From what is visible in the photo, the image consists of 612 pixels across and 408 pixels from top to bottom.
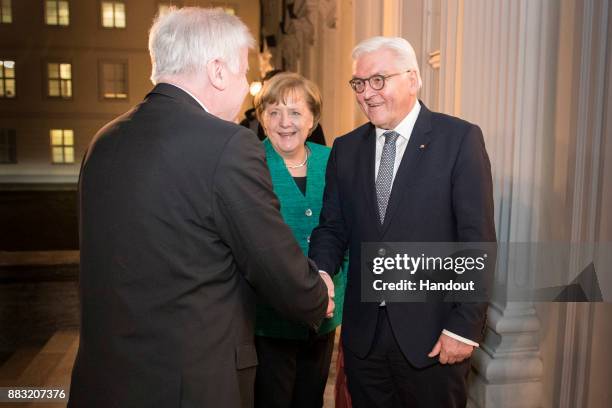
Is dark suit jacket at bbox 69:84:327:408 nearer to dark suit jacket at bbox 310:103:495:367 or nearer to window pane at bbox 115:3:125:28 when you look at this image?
dark suit jacket at bbox 310:103:495:367

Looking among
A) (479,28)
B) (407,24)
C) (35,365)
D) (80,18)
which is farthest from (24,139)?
(479,28)

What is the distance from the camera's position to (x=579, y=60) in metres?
2.64

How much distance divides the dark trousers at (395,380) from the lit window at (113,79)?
1394cm

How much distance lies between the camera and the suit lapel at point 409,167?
83.6 inches

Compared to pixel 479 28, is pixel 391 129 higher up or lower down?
lower down

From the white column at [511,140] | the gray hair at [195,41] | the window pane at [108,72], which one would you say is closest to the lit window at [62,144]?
the window pane at [108,72]

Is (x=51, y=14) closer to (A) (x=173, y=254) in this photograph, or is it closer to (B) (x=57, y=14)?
(B) (x=57, y=14)

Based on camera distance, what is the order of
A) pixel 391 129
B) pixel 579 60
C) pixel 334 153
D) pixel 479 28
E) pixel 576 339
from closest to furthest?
pixel 391 129 < pixel 334 153 < pixel 579 60 < pixel 576 339 < pixel 479 28

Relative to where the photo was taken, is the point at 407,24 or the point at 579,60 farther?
the point at 407,24

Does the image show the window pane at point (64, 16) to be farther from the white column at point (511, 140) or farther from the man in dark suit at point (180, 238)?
the man in dark suit at point (180, 238)

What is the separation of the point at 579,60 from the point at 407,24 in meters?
1.98

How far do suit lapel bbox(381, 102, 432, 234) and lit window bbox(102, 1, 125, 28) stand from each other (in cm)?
1444

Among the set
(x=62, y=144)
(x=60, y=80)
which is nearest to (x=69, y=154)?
(x=62, y=144)

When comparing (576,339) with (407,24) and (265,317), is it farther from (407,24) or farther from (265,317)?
(407,24)
